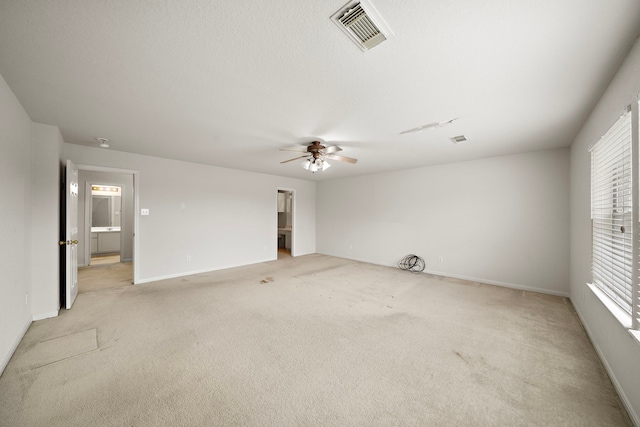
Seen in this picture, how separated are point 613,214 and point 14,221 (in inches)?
221

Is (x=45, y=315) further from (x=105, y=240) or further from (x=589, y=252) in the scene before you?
(x=589, y=252)

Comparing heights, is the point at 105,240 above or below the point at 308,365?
above

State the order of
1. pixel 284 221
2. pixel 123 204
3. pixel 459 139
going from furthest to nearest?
1. pixel 284 221
2. pixel 123 204
3. pixel 459 139

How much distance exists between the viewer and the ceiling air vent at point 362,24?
1233 mm

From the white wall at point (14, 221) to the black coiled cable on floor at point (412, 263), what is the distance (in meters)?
5.98

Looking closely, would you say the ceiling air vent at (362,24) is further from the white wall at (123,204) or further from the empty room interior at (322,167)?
the white wall at (123,204)

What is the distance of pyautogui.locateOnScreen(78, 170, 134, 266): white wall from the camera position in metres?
5.62

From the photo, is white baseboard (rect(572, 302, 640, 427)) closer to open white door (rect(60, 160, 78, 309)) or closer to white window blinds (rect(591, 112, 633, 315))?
white window blinds (rect(591, 112, 633, 315))

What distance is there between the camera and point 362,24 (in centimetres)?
135

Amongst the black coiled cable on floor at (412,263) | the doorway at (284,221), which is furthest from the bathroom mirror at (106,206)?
the black coiled cable on floor at (412,263)

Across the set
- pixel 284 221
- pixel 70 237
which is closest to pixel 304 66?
pixel 70 237

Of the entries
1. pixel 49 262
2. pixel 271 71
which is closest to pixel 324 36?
pixel 271 71

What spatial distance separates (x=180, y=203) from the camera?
489 centimetres

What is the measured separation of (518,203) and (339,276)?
3.59m
